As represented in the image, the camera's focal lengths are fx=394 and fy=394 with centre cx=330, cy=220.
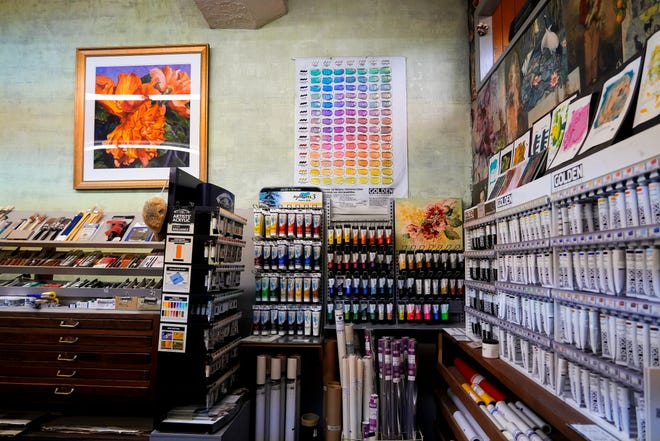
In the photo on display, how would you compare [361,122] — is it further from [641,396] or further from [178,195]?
[641,396]

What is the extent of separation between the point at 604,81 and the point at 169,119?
4.09 meters

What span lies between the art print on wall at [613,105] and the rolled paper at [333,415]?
2.67 metres

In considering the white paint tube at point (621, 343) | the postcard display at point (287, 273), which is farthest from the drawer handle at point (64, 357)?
the white paint tube at point (621, 343)

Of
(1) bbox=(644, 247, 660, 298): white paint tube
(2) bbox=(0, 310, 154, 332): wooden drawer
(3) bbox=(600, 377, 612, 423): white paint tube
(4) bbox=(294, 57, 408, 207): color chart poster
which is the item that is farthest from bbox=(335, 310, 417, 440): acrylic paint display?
(1) bbox=(644, 247, 660, 298): white paint tube

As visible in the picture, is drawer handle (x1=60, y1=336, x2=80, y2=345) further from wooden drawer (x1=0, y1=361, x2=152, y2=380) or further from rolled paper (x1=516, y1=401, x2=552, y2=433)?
rolled paper (x1=516, y1=401, x2=552, y2=433)

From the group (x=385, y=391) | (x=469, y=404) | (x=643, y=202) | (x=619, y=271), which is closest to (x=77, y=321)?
(x=385, y=391)

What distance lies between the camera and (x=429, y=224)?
4121 mm

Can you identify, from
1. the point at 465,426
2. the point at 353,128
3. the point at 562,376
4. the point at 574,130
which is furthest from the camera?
the point at 353,128

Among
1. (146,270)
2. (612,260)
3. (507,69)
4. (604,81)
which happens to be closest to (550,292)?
(612,260)

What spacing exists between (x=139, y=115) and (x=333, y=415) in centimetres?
381

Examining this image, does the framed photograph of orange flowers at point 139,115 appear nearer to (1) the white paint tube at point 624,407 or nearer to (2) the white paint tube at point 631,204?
(2) the white paint tube at point 631,204

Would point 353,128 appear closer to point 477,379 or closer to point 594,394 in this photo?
point 477,379

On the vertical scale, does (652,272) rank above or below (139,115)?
below

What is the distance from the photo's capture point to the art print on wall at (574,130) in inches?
79.9
